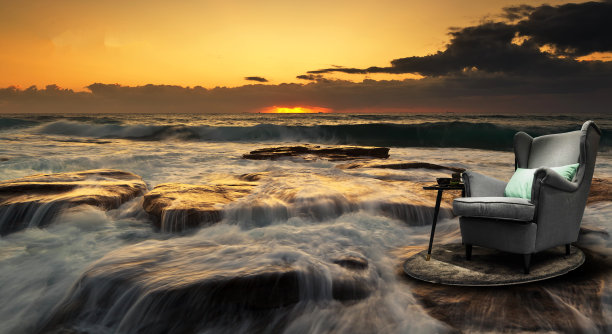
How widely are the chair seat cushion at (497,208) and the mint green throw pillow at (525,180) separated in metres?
0.38

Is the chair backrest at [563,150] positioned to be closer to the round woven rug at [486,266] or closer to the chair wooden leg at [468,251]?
the round woven rug at [486,266]

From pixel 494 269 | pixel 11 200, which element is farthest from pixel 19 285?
pixel 494 269

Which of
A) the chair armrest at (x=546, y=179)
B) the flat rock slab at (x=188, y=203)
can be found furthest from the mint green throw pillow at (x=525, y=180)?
the flat rock slab at (x=188, y=203)

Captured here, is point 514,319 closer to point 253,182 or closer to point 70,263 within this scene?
point 70,263

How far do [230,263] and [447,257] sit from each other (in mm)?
1977

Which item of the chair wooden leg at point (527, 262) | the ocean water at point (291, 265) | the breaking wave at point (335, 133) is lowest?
the breaking wave at point (335, 133)

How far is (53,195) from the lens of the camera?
18.7 ft

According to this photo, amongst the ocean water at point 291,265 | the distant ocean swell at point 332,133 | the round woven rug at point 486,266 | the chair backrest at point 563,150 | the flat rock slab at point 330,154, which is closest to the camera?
the ocean water at point 291,265

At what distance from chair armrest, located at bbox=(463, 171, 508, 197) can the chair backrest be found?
1.65 ft

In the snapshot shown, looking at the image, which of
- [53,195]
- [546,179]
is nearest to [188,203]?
[53,195]

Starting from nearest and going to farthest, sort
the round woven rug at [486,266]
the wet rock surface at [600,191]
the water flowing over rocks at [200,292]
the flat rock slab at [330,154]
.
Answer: the water flowing over rocks at [200,292], the round woven rug at [486,266], the wet rock surface at [600,191], the flat rock slab at [330,154]

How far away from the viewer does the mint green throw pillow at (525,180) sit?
11.1 ft

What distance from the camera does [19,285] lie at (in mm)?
3484

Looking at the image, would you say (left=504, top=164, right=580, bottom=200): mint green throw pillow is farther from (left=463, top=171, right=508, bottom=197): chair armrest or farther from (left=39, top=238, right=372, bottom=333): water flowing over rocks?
(left=39, top=238, right=372, bottom=333): water flowing over rocks
